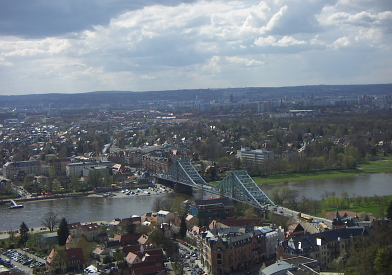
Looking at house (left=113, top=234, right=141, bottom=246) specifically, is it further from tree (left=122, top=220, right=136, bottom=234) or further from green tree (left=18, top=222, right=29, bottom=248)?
green tree (left=18, top=222, right=29, bottom=248)

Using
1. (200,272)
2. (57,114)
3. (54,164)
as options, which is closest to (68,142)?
(54,164)

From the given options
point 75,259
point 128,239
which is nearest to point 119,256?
point 75,259

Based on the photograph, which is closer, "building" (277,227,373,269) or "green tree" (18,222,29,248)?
"building" (277,227,373,269)

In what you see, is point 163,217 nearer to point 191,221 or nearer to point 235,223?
point 191,221

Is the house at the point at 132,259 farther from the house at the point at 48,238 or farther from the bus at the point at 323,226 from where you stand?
the bus at the point at 323,226

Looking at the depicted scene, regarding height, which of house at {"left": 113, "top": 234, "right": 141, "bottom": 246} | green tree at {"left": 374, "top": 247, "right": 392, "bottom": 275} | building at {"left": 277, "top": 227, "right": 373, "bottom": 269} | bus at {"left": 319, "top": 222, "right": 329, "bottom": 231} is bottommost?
house at {"left": 113, "top": 234, "right": 141, "bottom": 246}

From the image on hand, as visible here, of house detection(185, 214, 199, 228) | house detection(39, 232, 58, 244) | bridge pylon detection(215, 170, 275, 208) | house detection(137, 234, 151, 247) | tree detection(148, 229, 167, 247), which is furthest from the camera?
bridge pylon detection(215, 170, 275, 208)

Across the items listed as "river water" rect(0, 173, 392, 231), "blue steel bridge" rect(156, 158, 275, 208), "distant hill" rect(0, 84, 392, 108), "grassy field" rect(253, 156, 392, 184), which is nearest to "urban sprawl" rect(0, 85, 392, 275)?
"blue steel bridge" rect(156, 158, 275, 208)
